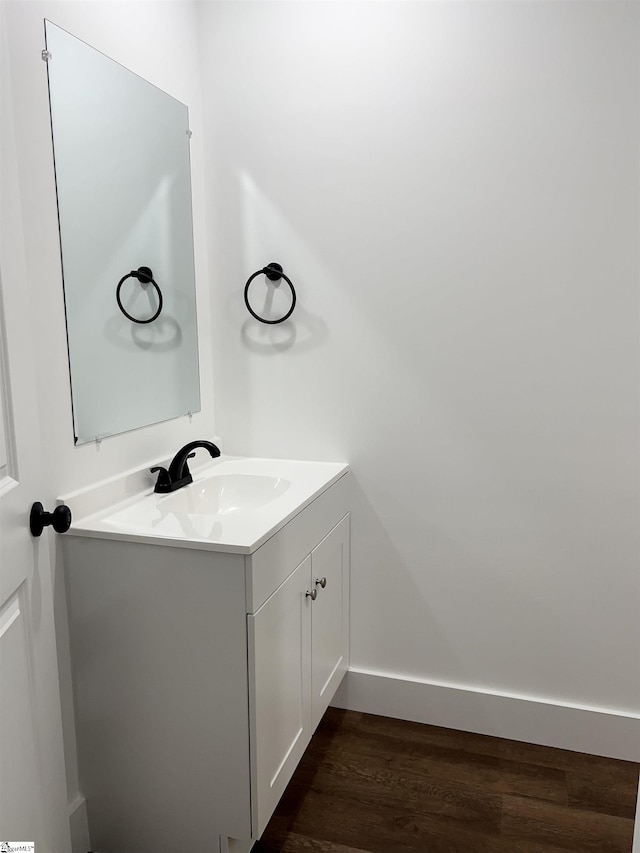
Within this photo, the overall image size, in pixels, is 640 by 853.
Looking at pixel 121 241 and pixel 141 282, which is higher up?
pixel 121 241

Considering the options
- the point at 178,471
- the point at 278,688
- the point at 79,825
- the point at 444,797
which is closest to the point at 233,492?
the point at 178,471

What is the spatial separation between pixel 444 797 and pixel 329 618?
59 cm

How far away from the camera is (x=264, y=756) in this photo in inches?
64.7

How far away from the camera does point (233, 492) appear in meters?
2.18

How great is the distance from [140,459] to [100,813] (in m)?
0.93

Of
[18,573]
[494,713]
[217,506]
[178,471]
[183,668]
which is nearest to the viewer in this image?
[18,573]

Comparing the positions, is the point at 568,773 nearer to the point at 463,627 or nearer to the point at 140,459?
the point at 463,627

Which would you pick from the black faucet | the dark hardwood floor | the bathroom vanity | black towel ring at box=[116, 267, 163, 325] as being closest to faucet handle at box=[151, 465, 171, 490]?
the black faucet

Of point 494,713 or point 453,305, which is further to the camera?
point 494,713

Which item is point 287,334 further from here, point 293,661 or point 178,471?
point 293,661

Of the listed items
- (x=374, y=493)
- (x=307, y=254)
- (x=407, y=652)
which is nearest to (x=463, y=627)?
(x=407, y=652)

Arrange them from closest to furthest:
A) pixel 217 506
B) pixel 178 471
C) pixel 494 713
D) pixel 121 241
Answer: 1. pixel 121 241
2. pixel 178 471
3. pixel 217 506
4. pixel 494 713

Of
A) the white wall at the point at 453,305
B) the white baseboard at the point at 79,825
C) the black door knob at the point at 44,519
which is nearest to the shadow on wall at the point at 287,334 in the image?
the white wall at the point at 453,305

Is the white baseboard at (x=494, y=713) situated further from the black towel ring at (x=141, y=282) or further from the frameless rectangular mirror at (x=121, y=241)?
the black towel ring at (x=141, y=282)
